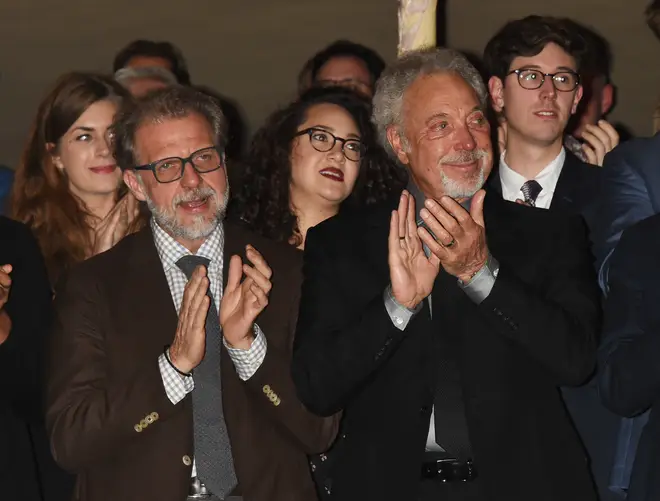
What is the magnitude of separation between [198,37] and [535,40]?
5.49m

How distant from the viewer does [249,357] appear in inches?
125

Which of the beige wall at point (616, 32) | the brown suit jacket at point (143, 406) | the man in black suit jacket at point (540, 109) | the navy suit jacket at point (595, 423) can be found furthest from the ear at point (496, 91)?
the beige wall at point (616, 32)

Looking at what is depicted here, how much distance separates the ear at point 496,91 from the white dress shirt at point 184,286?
126 cm

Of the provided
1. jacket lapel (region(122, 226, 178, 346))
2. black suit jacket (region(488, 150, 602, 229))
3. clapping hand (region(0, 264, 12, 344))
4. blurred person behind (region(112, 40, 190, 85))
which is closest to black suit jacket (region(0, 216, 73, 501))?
clapping hand (region(0, 264, 12, 344))

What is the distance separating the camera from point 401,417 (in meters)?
3.04

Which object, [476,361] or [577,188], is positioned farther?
[577,188]

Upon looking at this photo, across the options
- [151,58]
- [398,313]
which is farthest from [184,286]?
[151,58]

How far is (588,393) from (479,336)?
69cm

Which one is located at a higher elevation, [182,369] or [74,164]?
[74,164]

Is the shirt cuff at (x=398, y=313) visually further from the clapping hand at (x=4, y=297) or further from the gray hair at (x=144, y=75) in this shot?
the gray hair at (x=144, y=75)

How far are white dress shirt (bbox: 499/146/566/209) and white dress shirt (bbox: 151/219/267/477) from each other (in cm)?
109

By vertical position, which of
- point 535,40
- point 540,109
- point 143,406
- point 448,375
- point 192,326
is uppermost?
point 535,40

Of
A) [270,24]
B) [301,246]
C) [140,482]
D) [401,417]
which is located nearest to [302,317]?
[401,417]

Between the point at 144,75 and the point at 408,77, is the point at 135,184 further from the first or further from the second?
the point at 144,75
